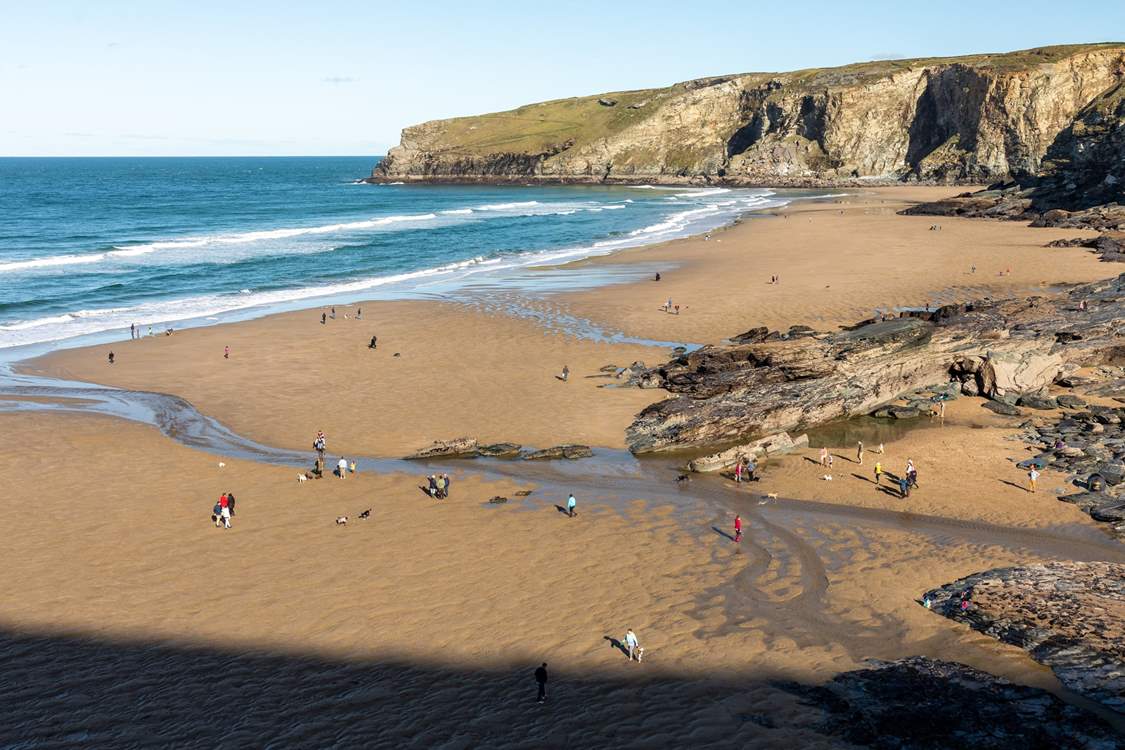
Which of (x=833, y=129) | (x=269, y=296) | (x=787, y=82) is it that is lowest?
(x=269, y=296)

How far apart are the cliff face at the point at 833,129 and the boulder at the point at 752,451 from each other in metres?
116

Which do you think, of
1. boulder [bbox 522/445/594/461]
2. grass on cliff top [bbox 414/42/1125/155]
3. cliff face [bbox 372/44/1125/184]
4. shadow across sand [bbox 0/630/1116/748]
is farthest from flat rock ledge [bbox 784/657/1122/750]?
grass on cliff top [bbox 414/42/1125/155]

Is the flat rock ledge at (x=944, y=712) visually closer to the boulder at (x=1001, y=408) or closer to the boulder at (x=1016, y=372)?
the boulder at (x=1001, y=408)

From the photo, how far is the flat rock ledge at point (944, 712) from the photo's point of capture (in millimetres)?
14125

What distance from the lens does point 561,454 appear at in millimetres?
29688

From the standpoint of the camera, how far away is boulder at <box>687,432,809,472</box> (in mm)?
28156

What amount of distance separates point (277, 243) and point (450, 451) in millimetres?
66441

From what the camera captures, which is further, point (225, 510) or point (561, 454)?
point (561, 454)

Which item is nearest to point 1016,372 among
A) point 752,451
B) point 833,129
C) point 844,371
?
point 844,371

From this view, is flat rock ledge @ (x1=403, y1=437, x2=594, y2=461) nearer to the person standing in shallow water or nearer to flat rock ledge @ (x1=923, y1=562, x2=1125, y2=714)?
flat rock ledge @ (x1=923, y1=562, x2=1125, y2=714)

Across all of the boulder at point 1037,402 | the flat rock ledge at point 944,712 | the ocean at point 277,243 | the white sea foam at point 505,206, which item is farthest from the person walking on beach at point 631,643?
the white sea foam at point 505,206

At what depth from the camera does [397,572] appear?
70.5 feet

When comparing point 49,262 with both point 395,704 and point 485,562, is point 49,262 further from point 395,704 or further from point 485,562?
point 395,704

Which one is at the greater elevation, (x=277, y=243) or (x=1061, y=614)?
(x=277, y=243)
